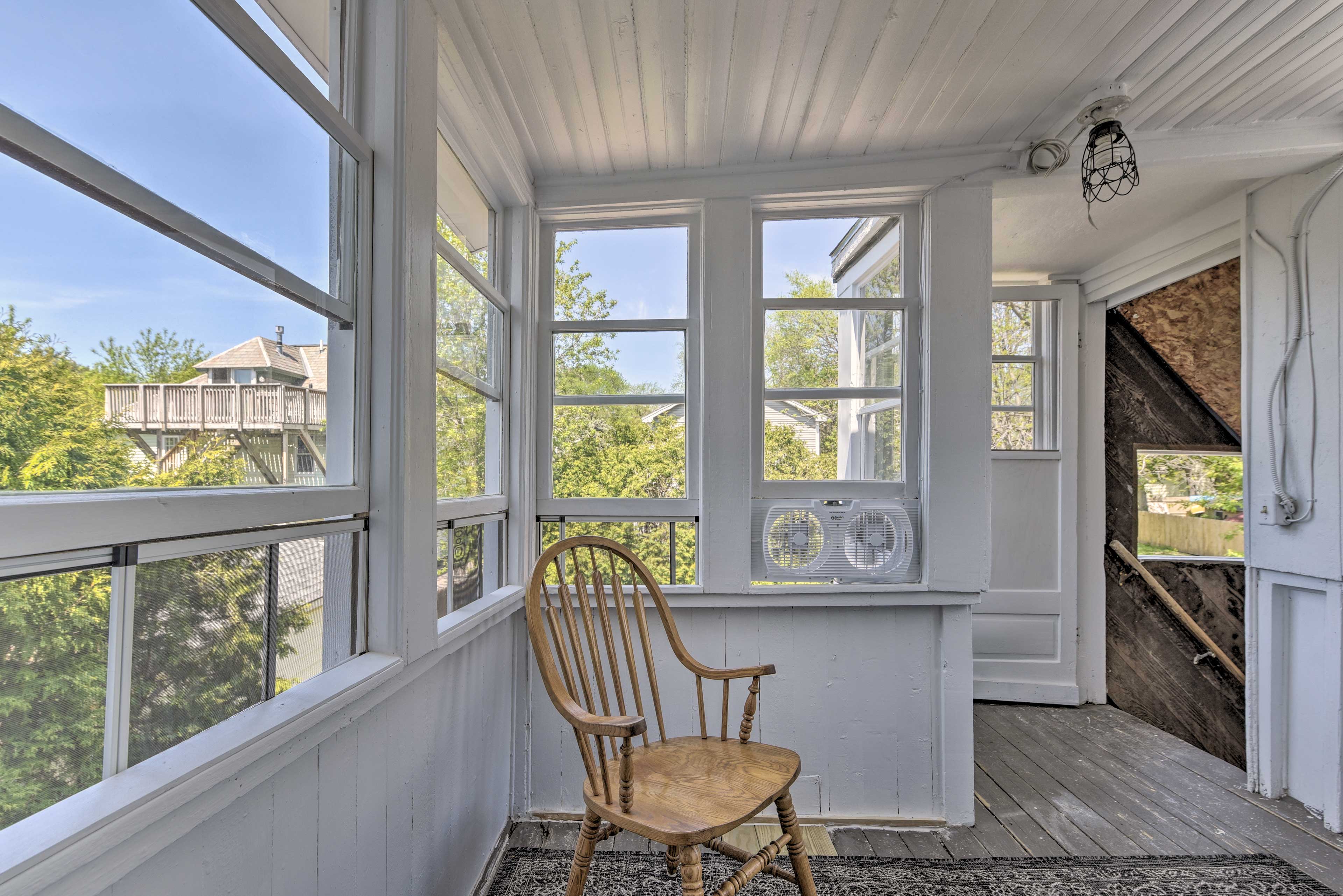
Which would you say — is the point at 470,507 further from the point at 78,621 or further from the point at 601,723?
the point at 78,621

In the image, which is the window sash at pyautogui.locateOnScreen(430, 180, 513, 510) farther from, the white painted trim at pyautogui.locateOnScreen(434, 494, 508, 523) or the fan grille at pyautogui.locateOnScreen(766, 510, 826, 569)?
the fan grille at pyautogui.locateOnScreen(766, 510, 826, 569)

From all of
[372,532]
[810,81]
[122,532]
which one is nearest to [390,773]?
[372,532]

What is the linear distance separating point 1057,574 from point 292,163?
11.4 ft

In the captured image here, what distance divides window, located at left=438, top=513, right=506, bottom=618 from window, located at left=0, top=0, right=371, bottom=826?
43 centimetres

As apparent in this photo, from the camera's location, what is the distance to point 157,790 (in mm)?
642

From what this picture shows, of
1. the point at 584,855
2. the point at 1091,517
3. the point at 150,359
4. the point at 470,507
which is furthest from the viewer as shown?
the point at 1091,517

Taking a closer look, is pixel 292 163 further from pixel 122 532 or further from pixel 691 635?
pixel 691 635

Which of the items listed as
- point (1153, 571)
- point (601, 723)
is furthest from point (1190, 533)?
point (601, 723)

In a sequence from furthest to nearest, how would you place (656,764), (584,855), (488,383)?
(488,383), (656,764), (584,855)

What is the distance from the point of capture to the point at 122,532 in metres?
0.65

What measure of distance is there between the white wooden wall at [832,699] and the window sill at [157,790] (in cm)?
124

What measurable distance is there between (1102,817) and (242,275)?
9.35 ft

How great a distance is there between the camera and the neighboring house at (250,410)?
0.70 m

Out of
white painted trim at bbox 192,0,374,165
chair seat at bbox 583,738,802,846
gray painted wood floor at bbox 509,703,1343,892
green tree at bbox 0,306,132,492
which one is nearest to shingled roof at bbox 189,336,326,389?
green tree at bbox 0,306,132,492
